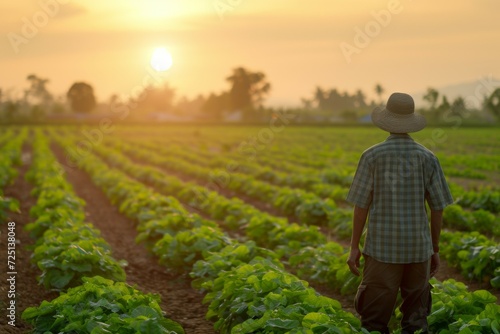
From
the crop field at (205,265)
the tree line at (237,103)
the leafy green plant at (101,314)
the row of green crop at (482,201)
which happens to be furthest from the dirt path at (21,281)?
the tree line at (237,103)

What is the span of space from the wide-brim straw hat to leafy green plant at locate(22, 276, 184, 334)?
87.9 inches

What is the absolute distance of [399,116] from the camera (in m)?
4.52

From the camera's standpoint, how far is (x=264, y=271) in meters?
5.48

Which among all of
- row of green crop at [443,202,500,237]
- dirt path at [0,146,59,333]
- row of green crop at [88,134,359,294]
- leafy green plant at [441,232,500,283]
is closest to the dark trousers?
row of green crop at [88,134,359,294]

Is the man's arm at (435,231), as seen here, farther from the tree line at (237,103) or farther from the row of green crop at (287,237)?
the tree line at (237,103)

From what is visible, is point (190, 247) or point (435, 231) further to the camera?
point (190, 247)

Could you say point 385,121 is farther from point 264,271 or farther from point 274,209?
point 274,209

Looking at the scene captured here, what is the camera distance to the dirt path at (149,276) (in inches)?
246

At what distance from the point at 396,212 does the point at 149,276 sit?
4.58 metres

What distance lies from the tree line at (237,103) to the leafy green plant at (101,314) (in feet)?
187

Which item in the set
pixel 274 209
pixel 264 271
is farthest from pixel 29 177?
pixel 264 271

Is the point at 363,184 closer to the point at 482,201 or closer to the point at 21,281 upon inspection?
the point at 21,281

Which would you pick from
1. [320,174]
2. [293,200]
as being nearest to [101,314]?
[293,200]

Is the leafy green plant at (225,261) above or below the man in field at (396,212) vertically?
below
